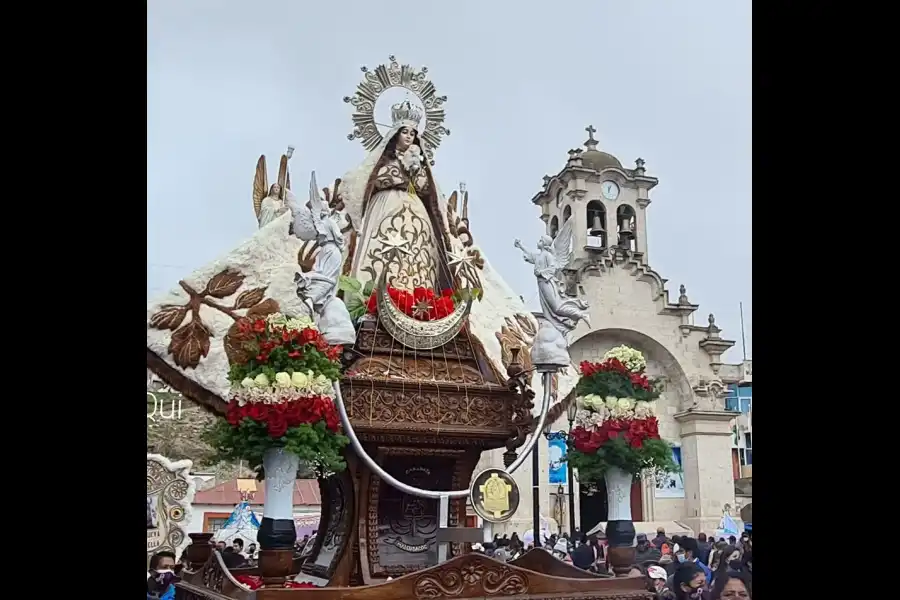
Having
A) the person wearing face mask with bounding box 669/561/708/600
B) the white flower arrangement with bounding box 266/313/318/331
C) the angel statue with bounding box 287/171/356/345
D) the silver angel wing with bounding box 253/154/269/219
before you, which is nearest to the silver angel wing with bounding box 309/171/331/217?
the angel statue with bounding box 287/171/356/345

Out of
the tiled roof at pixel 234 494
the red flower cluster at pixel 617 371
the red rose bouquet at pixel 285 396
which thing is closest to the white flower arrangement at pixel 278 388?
the red rose bouquet at pixel 285 396

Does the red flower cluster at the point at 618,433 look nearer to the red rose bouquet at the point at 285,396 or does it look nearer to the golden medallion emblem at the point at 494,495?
the golden medallion emblem at the point at 494,495

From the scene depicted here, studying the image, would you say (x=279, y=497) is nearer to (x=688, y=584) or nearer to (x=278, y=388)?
(x=278, y=388)

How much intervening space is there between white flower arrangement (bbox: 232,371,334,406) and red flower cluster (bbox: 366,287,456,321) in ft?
4.19

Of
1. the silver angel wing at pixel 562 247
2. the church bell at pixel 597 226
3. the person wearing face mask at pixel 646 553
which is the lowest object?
the person wearing face mask at pixel 646 553

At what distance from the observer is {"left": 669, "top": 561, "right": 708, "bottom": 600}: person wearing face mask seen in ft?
19.6

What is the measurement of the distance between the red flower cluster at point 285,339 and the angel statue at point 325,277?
197 millimetres

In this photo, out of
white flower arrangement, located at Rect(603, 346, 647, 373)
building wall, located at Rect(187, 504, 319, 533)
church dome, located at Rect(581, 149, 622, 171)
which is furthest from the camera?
church dome, located at Rect(581, 149, 622, 171)

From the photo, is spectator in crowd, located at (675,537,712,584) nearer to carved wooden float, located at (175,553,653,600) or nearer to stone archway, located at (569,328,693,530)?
carved wooden float, located at (175,553,653,600)

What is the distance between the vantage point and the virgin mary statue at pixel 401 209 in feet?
21.8

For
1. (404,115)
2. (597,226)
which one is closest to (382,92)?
(404,115)
